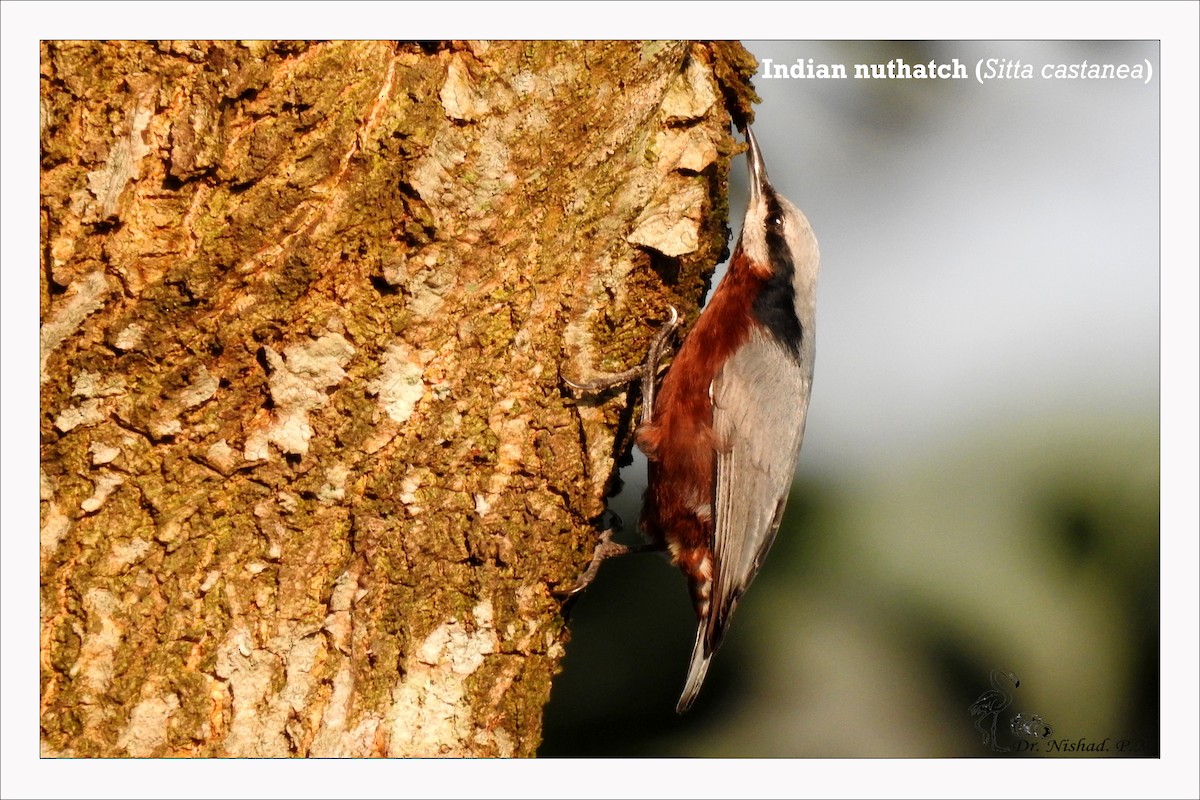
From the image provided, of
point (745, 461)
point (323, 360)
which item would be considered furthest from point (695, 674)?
point (323, 360)

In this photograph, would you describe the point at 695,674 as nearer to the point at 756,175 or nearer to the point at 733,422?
the point at 733,422

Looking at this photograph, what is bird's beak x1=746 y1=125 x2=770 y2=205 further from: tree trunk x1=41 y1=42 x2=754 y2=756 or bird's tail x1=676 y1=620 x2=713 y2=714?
bird's tail x1=676 y1=620 x2=713 y2=714

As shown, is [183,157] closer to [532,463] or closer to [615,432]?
[532,463]

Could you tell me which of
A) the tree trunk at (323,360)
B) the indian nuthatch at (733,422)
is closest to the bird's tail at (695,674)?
the indian nuthatch at (733,422)

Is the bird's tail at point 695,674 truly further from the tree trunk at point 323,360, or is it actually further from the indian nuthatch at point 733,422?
the tree trunk at point 323,360

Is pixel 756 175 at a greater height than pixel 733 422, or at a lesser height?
greater

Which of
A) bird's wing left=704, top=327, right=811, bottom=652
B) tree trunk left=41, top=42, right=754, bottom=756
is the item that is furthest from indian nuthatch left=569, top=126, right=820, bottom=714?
tree trunk left=41, top=42, right=754, bottom=756

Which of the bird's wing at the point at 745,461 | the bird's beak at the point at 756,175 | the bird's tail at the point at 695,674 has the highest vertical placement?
the bird's beak at the point at 756,175
